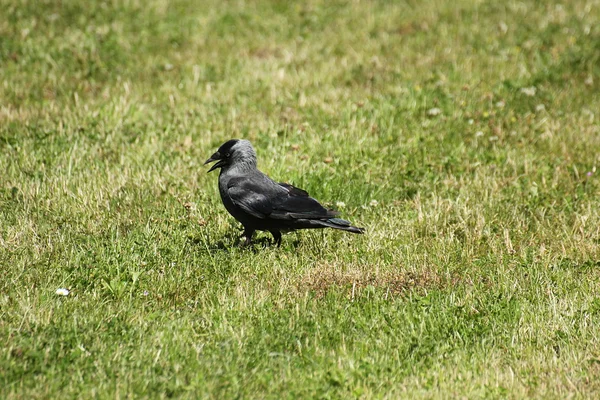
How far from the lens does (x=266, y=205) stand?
21.1ft

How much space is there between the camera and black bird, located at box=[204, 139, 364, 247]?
6367 millimetres

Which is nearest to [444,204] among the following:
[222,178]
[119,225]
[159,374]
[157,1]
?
[222,178]

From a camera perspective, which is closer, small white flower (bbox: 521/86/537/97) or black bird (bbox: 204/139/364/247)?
black bird (bbox: 204/139/364/247)

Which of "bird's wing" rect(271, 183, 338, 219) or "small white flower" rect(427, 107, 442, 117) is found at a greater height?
"bird's wing" rect(271, 183, 338, 219)

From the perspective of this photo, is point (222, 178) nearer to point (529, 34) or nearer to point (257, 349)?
point (257, 349)

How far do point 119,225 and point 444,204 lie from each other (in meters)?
3.21

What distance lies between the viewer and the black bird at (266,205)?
6367 millimetres

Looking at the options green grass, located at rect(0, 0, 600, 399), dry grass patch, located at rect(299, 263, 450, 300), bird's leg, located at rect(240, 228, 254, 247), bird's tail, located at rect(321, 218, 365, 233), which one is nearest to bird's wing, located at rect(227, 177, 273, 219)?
bird's leg, located at rect(240, 228, 254, 247)

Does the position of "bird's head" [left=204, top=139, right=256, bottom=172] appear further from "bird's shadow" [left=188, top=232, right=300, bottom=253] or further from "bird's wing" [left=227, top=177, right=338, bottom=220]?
"bird's shadow" [left=188, top=232, right=300, bottom=253]

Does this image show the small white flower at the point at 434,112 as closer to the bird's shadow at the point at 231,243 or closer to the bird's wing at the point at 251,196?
the bird's shadow at the point at 231,243

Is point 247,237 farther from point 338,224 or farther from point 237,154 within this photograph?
point 338,224

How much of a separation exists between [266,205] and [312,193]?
4.41 ft

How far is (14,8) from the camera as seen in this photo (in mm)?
12453

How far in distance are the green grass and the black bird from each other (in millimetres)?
277
